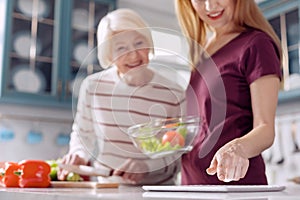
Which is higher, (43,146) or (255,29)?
(255,29)

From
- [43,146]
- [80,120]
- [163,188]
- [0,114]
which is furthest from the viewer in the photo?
[43,146]

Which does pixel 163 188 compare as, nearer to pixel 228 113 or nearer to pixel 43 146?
pixel 228 113

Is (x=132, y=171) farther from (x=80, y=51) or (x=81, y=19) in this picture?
(x=81, y=19)

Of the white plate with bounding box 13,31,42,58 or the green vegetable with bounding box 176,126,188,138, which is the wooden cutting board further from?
the white plate with bounding box 13,31,42,58

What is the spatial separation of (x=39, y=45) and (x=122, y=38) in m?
1.80

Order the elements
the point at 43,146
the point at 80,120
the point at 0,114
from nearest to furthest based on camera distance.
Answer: the point at 80,120 < the point at 0,114 < the point at 43,146

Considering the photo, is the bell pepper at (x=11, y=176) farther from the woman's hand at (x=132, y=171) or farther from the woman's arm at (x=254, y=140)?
A: the woman's arm at (x=254, y=140)

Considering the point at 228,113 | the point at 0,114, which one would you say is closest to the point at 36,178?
the point at 228,113

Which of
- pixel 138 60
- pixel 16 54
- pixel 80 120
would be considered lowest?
pixel 80 120

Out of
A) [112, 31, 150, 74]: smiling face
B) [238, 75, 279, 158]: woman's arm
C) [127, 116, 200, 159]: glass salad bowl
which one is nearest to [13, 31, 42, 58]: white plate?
[112, 31, 150, 74]: smiling face

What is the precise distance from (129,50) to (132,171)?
331 mm

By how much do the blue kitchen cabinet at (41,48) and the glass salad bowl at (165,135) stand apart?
1663 mm

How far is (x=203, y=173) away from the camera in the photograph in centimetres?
108

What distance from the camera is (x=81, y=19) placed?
2904 mm
